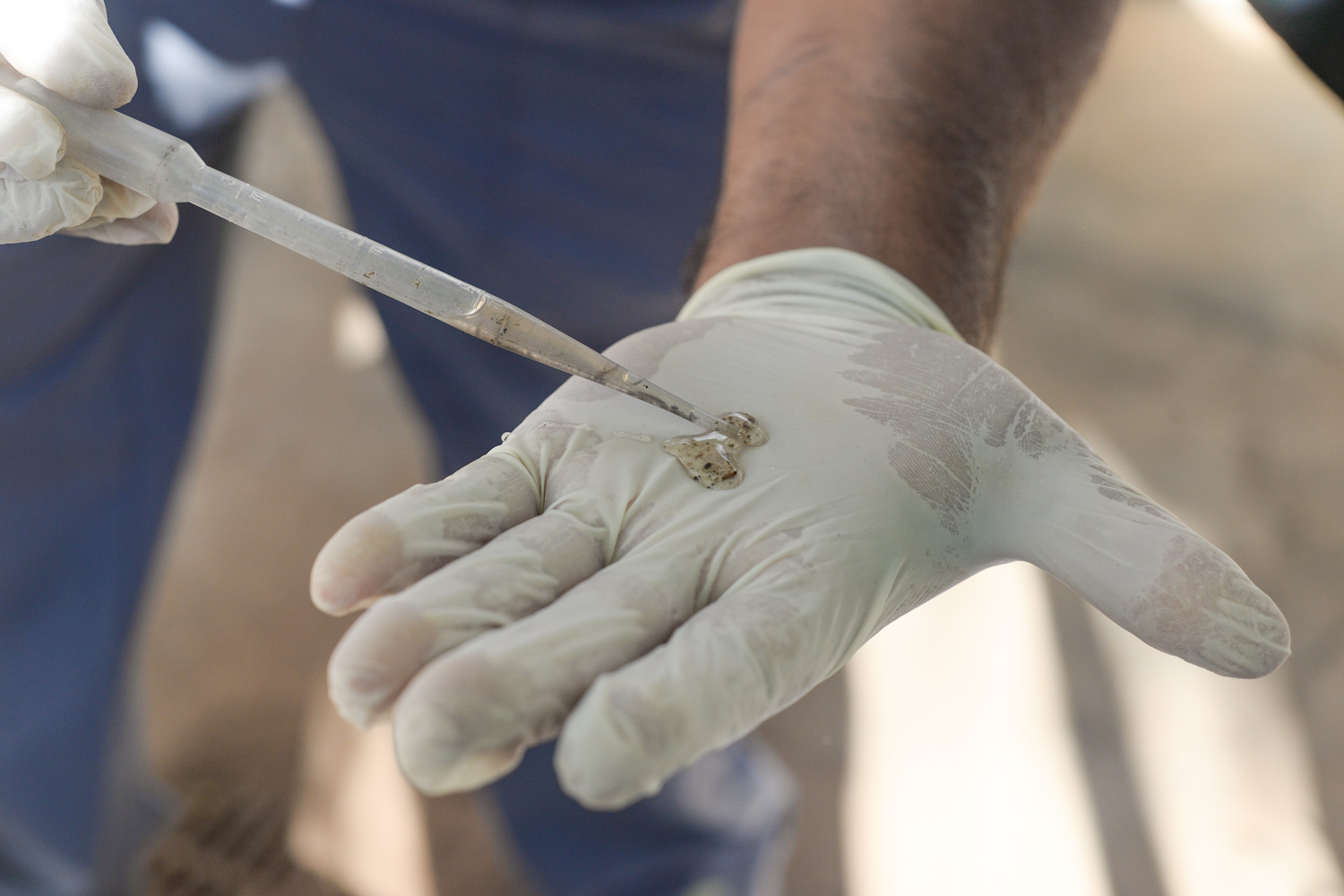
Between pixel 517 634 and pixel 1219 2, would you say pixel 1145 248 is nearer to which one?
pixel 1219 2

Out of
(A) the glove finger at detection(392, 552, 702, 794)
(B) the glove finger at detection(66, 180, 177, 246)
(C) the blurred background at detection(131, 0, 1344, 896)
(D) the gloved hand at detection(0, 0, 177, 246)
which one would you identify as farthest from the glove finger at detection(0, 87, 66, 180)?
(C) the blurred background at detection(131, 0, 1344, 896)

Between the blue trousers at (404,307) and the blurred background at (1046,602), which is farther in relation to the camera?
the blurred background at (1046,602)

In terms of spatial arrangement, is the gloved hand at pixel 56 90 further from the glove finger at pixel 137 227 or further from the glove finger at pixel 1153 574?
the glove finger at pixel 1153 574

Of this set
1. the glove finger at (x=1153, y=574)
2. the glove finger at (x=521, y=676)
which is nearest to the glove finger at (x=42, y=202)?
the glove finger at (x=521, y=676)

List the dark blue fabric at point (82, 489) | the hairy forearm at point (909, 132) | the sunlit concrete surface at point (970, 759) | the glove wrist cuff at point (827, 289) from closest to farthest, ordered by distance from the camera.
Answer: the glove wrist cuff at point (827, 289)
the hairy forearm at point (909, 132)
the dark blue fabric at point (82, 489)
the sunlit concrete surface at point (970, 759)

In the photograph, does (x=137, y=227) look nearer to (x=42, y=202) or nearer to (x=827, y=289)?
(x=42, y=202)

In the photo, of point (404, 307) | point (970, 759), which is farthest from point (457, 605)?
point (970, 759)
